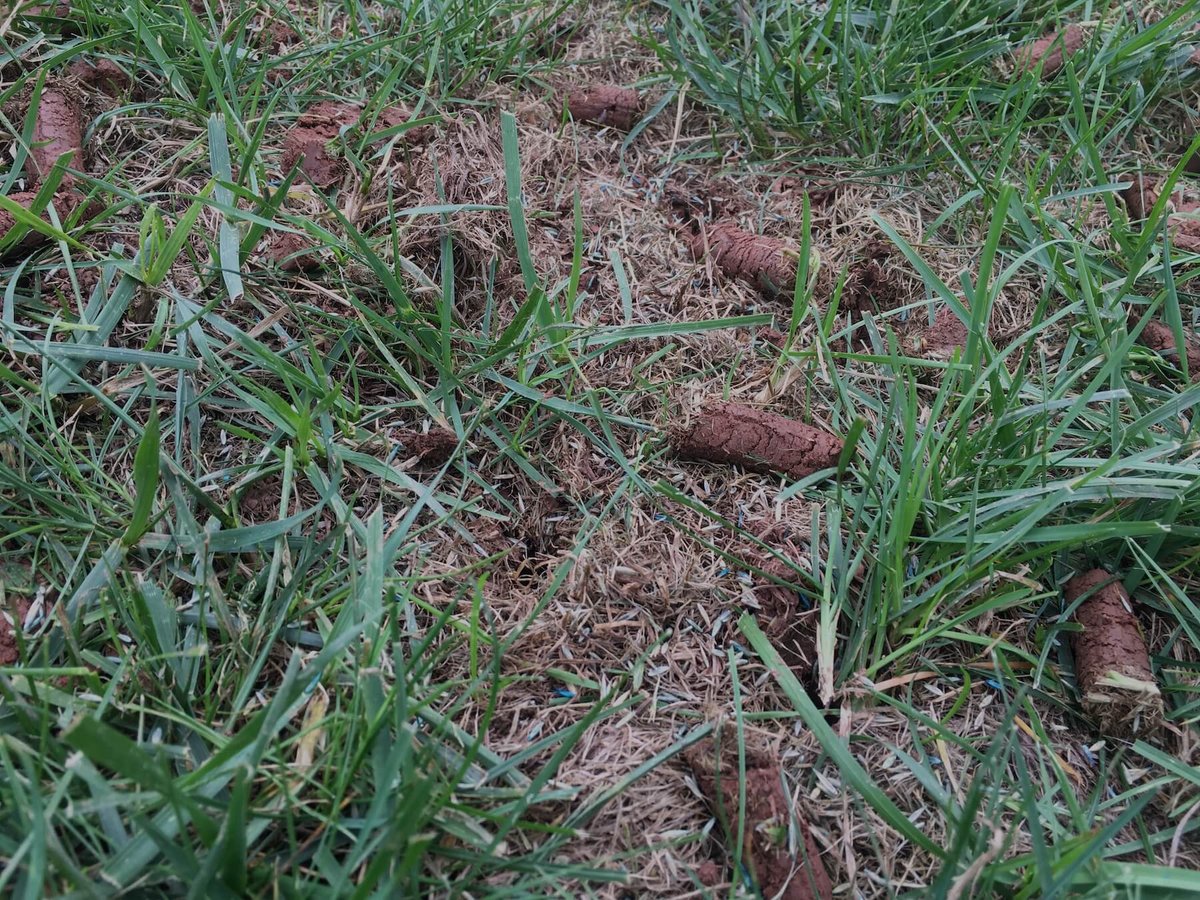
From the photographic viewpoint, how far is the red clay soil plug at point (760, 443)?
1562 millimetres

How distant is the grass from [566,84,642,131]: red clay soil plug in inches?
2.5

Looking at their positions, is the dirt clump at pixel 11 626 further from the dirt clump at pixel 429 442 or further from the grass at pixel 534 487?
the dirt clump at pixel 429 442

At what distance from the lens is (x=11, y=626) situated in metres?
1.25

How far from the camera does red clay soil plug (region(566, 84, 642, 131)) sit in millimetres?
2078

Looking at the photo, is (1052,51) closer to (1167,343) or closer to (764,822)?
(1167,343)

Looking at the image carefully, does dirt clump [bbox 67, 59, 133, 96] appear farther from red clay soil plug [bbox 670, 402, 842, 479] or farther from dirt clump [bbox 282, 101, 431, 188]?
red clay soil plug [bbox 670, 402, 842, 479]

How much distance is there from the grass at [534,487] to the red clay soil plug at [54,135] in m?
0.05

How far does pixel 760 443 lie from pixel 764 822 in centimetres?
65

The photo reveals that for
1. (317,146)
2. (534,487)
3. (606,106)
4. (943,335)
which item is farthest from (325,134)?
(943,335)

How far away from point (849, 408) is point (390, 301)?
0.90 meters

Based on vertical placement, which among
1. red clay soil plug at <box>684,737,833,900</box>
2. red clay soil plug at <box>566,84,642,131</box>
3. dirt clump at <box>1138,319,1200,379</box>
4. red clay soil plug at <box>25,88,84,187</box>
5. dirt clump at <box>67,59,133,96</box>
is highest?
dirt clump at <box>67,59,133,96</box>

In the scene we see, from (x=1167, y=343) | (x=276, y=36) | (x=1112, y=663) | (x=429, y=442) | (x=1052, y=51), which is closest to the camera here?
(x=1112, y=663)

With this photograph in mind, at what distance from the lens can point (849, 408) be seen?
1647mm

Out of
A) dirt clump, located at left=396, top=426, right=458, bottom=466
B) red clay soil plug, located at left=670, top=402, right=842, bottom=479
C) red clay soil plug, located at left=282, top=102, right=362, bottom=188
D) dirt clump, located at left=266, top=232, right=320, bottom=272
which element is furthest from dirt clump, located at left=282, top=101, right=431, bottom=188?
red clay soil plug, located at left=670, top=402, right=842, bottom=479
